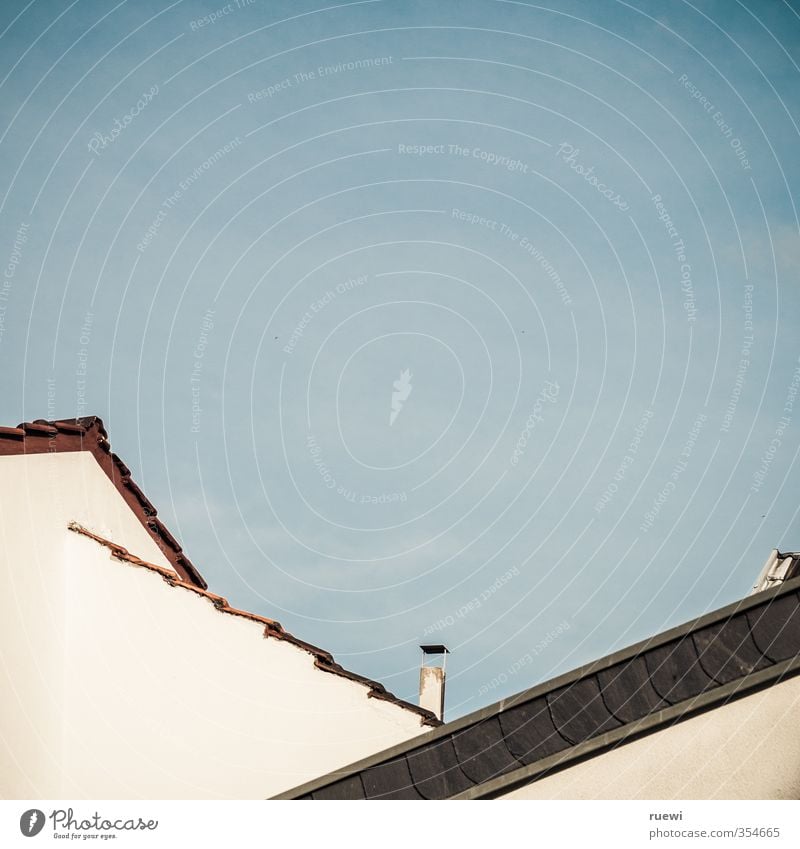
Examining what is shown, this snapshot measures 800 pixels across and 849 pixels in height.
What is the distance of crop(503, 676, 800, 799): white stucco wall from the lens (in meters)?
4.71

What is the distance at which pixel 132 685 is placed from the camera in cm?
772

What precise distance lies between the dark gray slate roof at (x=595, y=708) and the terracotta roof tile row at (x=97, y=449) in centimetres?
320

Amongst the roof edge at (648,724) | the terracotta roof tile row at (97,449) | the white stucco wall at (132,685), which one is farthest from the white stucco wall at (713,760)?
the terracotta roof tile row at (97,449)

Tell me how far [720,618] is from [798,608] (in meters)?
0.34

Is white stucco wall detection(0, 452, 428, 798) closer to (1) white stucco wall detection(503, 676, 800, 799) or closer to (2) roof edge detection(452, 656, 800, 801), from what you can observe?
(2) roof edge detection(452, 656, 800, 801)

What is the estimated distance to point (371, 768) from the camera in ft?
18.3

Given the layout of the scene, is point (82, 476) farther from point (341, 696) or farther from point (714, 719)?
point (714, 719)

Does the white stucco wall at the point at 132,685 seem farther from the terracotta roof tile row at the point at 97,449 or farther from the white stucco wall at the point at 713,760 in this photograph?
the white stucco wall at the point at 713,760

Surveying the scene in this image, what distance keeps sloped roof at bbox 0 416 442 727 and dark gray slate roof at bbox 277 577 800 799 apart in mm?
2534

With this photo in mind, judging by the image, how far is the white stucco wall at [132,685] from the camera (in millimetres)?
7176

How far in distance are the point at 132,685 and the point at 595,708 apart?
3.77 metres

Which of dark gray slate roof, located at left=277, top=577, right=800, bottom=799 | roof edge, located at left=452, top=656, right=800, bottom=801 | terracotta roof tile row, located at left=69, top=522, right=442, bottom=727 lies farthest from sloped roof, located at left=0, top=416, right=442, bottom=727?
roof edge, located at left=452, top=656, right=800, bottom=801

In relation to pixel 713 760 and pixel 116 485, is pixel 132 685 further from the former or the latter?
pixel 713 760
